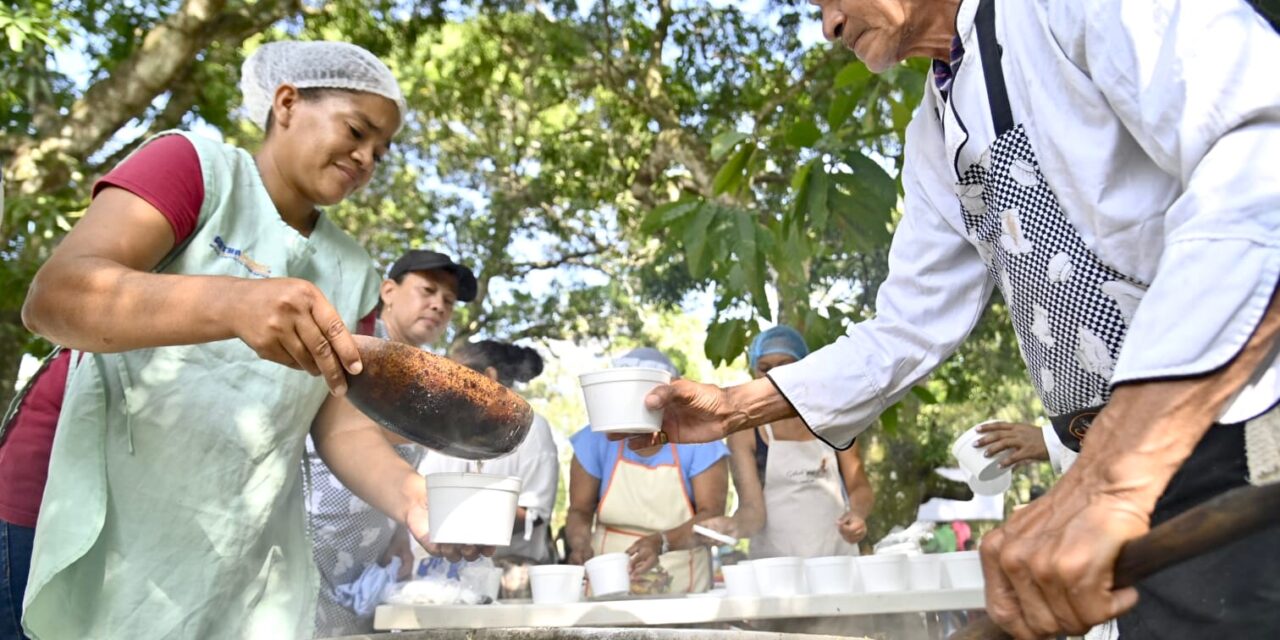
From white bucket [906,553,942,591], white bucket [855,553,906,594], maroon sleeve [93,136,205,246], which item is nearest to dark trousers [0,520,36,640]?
maroon sleeve [93,136,205,246]

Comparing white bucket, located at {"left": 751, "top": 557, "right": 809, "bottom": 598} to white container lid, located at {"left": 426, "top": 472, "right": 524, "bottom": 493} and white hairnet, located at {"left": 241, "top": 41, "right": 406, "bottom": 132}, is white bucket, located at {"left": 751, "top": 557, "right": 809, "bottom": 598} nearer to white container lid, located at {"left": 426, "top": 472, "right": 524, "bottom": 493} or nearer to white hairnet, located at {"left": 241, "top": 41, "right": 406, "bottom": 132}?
white container lid, located at {"left": 426, "top": 472, "right": 524, "bottom": 493}

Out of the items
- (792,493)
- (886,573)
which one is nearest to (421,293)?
(792,493)

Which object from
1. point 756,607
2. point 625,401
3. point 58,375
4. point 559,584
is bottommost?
point 756,607

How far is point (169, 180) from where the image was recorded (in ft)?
6.36

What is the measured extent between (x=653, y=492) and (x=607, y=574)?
3.17 ft

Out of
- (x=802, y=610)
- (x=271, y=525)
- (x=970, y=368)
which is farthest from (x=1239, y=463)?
(x=970, y=368)

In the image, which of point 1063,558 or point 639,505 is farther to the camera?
point 639,505

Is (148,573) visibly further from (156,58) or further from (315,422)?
(156,58)

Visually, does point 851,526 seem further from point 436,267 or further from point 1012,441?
point 436,267

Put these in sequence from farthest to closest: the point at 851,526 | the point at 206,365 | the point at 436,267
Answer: the point at 851,526 < the point at 436,267 < the point at 206,365

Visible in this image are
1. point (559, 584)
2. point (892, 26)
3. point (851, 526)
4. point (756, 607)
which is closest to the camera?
point (892, 26)

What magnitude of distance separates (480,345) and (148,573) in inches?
160

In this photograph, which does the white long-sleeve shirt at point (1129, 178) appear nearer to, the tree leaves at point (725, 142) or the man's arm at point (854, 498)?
the tree leaves at point (725, 142)

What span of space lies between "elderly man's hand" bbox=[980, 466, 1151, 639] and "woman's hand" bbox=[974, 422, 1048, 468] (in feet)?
6.44
